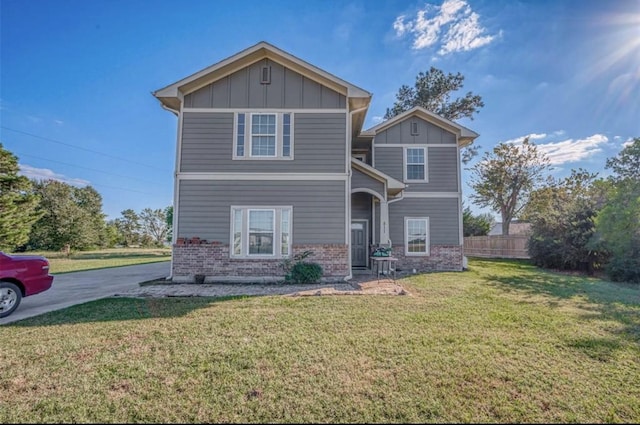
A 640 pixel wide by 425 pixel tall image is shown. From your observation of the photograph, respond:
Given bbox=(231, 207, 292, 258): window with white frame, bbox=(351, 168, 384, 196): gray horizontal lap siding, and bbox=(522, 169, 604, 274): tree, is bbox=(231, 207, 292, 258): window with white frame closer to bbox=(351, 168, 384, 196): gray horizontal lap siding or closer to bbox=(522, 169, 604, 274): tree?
bbox=(351, 168, 384, 196): gray horizontal lap siding

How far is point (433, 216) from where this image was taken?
43.0 feet

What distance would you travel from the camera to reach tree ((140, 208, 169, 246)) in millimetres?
45062

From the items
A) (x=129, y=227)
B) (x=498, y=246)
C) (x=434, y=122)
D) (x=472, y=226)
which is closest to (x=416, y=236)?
(x=434, y=122)

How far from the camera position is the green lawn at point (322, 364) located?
2.73 meters

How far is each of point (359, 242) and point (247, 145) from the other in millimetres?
6321

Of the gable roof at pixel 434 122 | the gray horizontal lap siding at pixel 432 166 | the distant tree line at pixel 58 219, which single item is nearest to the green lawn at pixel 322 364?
the gray horizontal lap siding at pixel 432 166

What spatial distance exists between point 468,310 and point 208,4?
1194 centimetres

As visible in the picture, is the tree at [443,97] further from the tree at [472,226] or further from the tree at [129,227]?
the tree at [129,227]

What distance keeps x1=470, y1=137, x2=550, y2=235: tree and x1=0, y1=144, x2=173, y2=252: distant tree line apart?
112ft

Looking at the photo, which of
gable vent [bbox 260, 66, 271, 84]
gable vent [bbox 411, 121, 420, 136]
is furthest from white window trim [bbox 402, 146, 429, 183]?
gable vent [bbox 260, 66, 271, 84]

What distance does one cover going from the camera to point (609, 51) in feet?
32.2

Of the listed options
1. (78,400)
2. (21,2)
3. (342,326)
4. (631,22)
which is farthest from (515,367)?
(21,2)

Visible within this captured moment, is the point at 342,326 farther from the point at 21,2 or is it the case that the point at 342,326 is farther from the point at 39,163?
the point at 39,163

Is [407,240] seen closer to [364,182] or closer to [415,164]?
[415,164]
